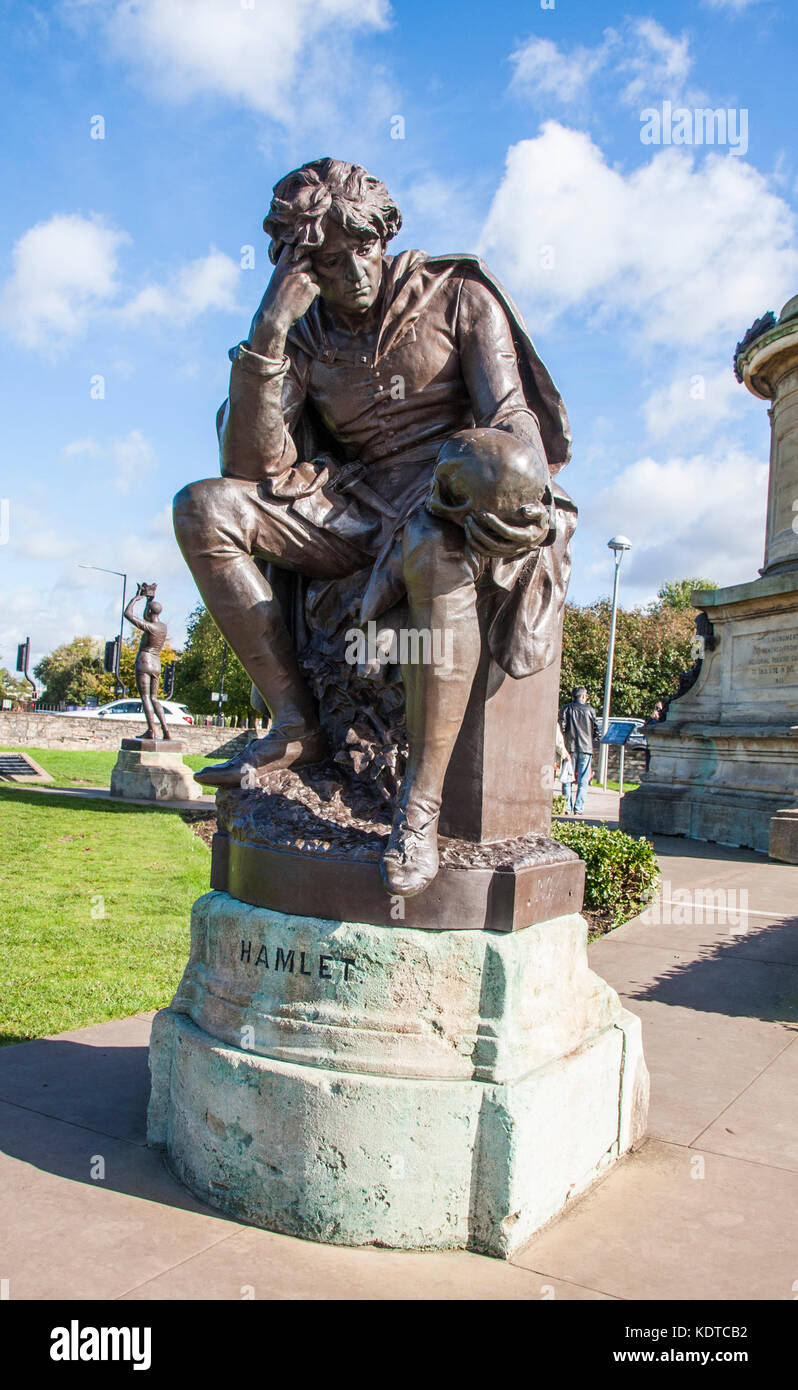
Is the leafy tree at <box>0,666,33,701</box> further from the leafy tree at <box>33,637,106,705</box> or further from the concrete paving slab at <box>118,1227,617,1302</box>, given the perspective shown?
the concrete paving slab at <box>118,1227,617,1302</box>

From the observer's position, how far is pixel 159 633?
64.4 feet

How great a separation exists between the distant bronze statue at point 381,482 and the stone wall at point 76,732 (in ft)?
102

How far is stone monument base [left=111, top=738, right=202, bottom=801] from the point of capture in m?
18.4

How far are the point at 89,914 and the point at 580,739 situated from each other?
11666 mm

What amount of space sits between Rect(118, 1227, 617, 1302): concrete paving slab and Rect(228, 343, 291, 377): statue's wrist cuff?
247cm

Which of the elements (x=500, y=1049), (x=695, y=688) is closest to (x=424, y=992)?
(x=500, y=1049)

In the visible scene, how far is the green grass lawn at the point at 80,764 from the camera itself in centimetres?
2267

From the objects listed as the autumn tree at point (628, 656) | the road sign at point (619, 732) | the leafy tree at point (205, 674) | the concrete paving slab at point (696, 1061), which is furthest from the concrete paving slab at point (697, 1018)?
the leafy tree at point (205, 674)

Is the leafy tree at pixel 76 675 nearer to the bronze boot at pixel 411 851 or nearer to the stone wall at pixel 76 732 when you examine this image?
the stone wall at pixel 76 732

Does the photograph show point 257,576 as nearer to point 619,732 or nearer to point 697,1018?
point 697,1018

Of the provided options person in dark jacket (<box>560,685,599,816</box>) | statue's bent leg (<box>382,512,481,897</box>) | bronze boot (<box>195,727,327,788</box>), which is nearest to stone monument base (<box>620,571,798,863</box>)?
person in dark jacket (<box>560,685,599,816</box>)
